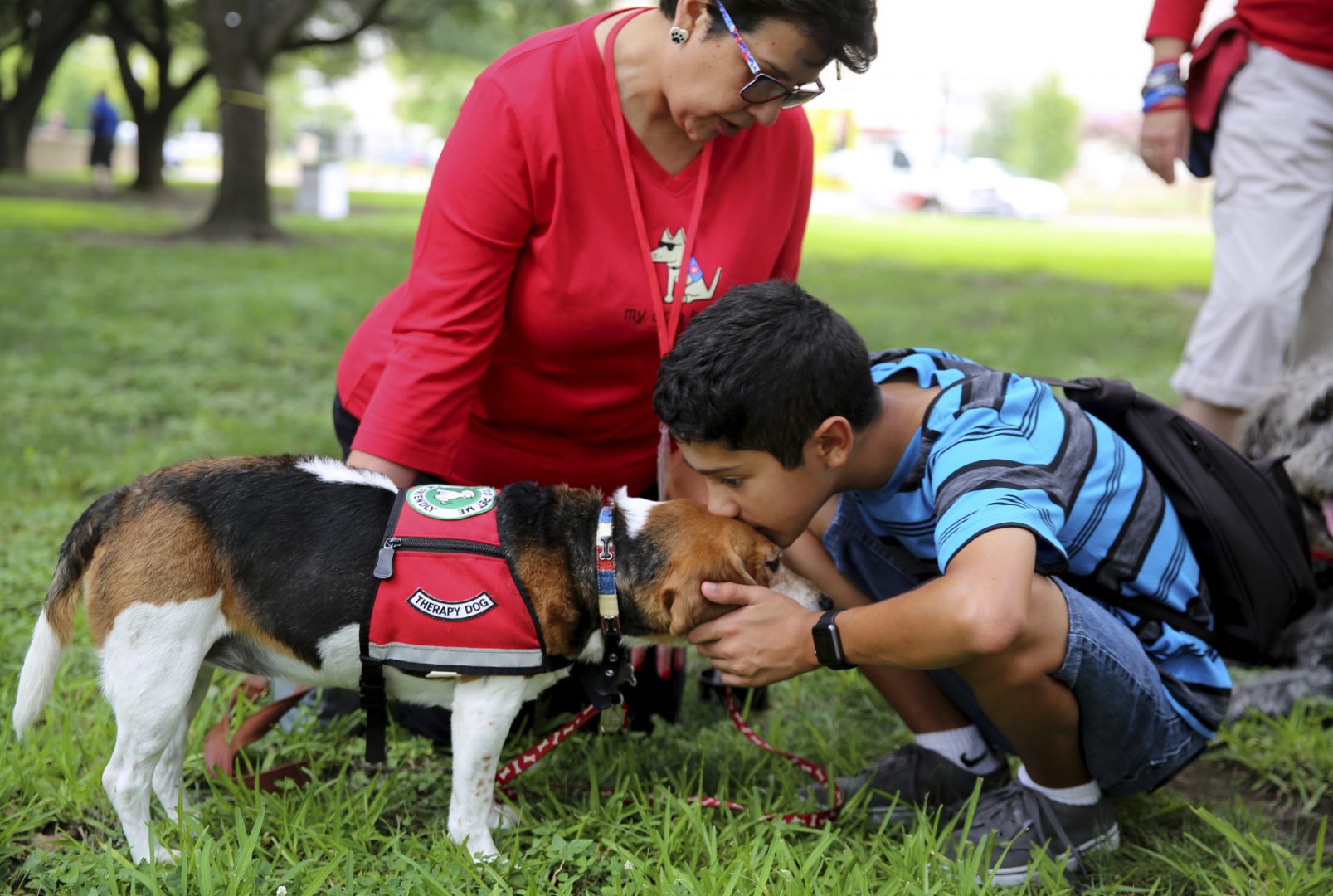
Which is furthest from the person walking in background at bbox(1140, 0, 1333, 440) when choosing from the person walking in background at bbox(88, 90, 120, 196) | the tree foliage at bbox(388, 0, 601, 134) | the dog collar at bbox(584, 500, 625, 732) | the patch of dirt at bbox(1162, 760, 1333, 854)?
the person walking in background at bbox(88, 90, 120, 196)

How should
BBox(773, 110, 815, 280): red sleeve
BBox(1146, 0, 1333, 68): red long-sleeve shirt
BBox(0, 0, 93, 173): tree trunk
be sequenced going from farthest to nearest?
BBox(0, 0, 93, 173): tree trunk
BBox(1146, 0, 1333, 68): red long-sleeve shirt
BBox(773, 110, 815, 280): red sleeve

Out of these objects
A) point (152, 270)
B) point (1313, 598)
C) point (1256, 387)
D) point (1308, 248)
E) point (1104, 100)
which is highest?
point (1104, 100)

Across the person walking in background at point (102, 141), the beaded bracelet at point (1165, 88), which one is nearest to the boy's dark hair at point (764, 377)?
the beaded bracelet at point (1165, 88)

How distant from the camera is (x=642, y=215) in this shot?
3.10 meters

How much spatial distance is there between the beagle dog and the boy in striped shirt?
0.42ft

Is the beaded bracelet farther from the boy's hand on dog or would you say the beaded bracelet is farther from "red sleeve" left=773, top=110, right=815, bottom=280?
the boy's hand on dog

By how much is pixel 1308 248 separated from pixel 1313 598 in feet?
4.63

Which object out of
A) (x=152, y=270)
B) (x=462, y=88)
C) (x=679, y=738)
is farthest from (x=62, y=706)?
(x=462, y=88)

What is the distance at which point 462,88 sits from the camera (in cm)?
6059

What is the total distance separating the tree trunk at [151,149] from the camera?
82.7 ft

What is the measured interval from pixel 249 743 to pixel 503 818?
0.76 metres

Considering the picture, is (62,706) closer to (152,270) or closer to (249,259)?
(152,270)

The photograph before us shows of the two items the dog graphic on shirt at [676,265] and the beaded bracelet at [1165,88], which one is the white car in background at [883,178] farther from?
the dog graphic on shirt at [676,265]

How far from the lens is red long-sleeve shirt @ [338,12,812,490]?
115 inches
